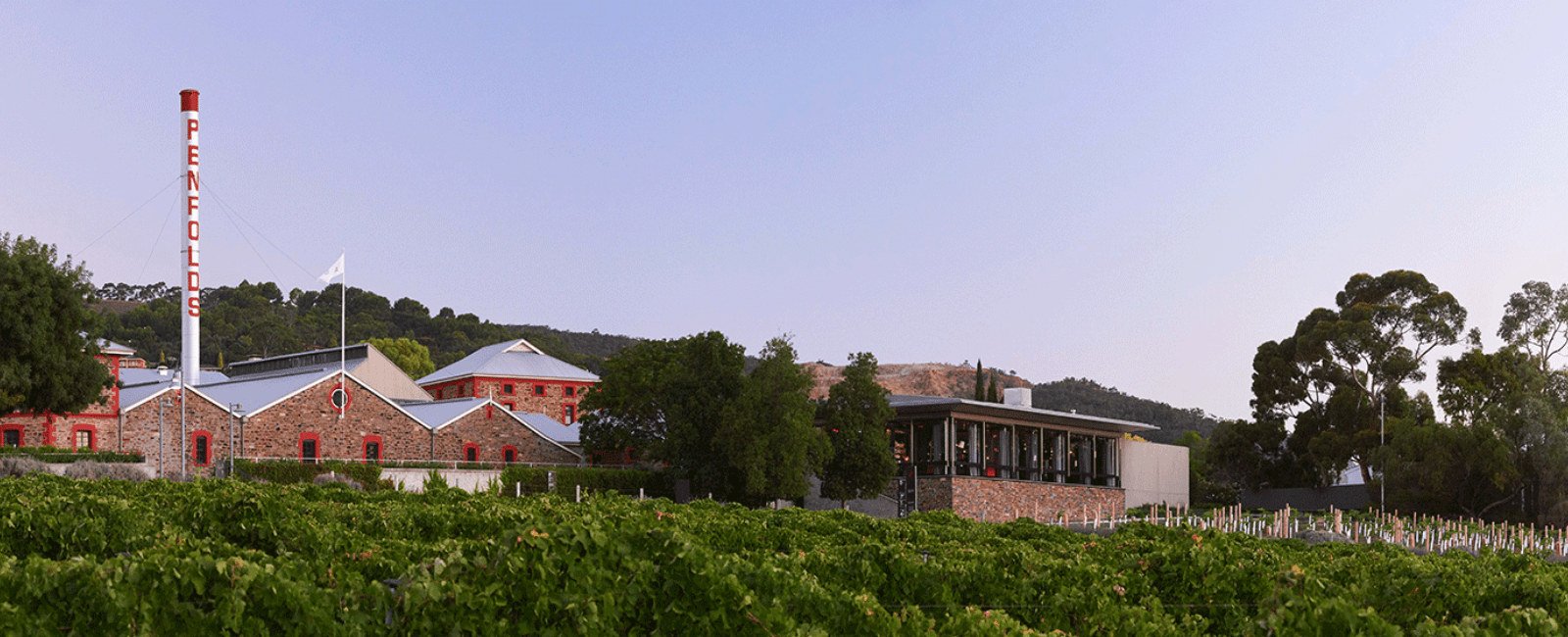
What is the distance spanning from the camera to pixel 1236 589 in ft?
34.7

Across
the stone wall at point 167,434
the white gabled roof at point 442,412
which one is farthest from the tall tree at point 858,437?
the stone wall at point 167,434

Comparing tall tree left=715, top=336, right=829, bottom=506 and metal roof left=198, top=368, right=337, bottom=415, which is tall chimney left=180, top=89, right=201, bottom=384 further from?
tall tree left=715, top=336, right=829, bottom=506

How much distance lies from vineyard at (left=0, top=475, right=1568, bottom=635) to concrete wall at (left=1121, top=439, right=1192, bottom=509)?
42191 mm

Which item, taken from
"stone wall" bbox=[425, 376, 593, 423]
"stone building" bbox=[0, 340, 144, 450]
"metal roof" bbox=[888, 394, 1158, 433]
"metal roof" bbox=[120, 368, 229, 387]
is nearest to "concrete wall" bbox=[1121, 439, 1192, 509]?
"metal roof" bbox=[888, 394, 1158, 433]

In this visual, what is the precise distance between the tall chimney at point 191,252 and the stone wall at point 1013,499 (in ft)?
96.1

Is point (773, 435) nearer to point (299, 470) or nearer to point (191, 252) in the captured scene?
point (299, 470)

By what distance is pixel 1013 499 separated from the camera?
161 ft

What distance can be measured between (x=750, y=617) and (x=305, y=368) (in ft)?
183

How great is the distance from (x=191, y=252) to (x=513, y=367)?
53.0 feet

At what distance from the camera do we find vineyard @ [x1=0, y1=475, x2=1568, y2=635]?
6.11 metres

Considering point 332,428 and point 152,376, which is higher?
point 152,376

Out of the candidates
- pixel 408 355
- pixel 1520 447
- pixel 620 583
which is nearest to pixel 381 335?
pixel 408 355

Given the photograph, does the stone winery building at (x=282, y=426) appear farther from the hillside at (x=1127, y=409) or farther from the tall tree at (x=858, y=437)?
the hillside at (x=1127, y=409)

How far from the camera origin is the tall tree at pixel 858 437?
143 feet
